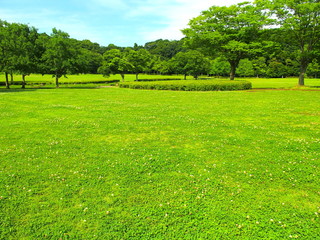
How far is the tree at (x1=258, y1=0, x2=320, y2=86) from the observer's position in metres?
35.3

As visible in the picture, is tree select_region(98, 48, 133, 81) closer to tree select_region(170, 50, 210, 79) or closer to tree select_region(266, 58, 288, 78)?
tree select_region(170, 50, 210, 79)

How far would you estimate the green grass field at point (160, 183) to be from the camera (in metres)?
4.38

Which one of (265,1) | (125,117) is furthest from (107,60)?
(125,117)

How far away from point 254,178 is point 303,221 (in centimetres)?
183

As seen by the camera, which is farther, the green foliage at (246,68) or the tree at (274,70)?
the green foliage at (246,68)

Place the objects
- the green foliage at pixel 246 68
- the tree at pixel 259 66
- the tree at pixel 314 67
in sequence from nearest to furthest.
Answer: the tree at pixel 314 67 → the green foliage at pixel 246 68 → the tree at pixel 259 66

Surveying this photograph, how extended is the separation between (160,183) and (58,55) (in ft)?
154

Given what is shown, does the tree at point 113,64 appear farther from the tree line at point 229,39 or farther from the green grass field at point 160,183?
the green grass field at point 160,183

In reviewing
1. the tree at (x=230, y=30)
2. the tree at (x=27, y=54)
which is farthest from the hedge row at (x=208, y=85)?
the tree at (x=27, y=54)

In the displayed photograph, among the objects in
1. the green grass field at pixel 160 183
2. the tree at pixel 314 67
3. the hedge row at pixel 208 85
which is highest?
the tree at pixel 314 67

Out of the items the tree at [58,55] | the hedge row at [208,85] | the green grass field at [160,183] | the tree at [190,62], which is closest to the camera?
the green grass field at [160,183]

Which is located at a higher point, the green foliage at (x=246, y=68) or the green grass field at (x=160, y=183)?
the green foliage at (x=246, y=68)

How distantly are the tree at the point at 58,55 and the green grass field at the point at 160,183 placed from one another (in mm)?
38163

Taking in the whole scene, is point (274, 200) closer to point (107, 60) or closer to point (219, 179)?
point (219, 179)
